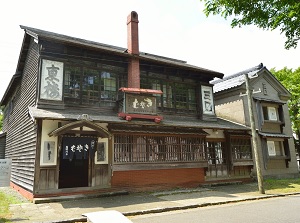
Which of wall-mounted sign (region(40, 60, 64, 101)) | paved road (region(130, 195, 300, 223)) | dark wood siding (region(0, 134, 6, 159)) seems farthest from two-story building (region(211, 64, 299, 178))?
dark wood siding (region(0, 134, 6, 159))

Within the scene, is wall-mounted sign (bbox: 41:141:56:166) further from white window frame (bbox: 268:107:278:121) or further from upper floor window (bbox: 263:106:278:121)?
white window frame (bbox: 268:107:278:121)

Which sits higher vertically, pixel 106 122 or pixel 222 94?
pixel 222 94

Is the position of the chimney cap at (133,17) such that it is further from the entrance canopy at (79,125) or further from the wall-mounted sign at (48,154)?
the wall-mounted sign at (48,154)

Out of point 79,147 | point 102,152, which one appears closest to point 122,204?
point 102,152

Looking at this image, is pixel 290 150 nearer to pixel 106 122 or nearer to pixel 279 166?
pixel 279 166

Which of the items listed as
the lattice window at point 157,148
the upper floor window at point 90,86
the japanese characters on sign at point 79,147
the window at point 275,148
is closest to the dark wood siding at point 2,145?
the upper floor window at point 90,86

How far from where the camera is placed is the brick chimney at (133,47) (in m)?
15.4

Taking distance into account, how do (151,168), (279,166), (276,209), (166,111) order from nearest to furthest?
(276,209) → (151,168) → (166,111) → (279,166)

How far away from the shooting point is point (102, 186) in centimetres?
1260

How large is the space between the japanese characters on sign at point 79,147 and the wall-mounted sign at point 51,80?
2.66m

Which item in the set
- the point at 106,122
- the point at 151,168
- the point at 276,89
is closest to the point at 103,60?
the point at 106,122

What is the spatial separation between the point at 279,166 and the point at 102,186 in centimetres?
1660

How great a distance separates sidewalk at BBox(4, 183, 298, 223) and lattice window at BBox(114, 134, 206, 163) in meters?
2.01

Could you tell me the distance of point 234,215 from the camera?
846 centimetres
